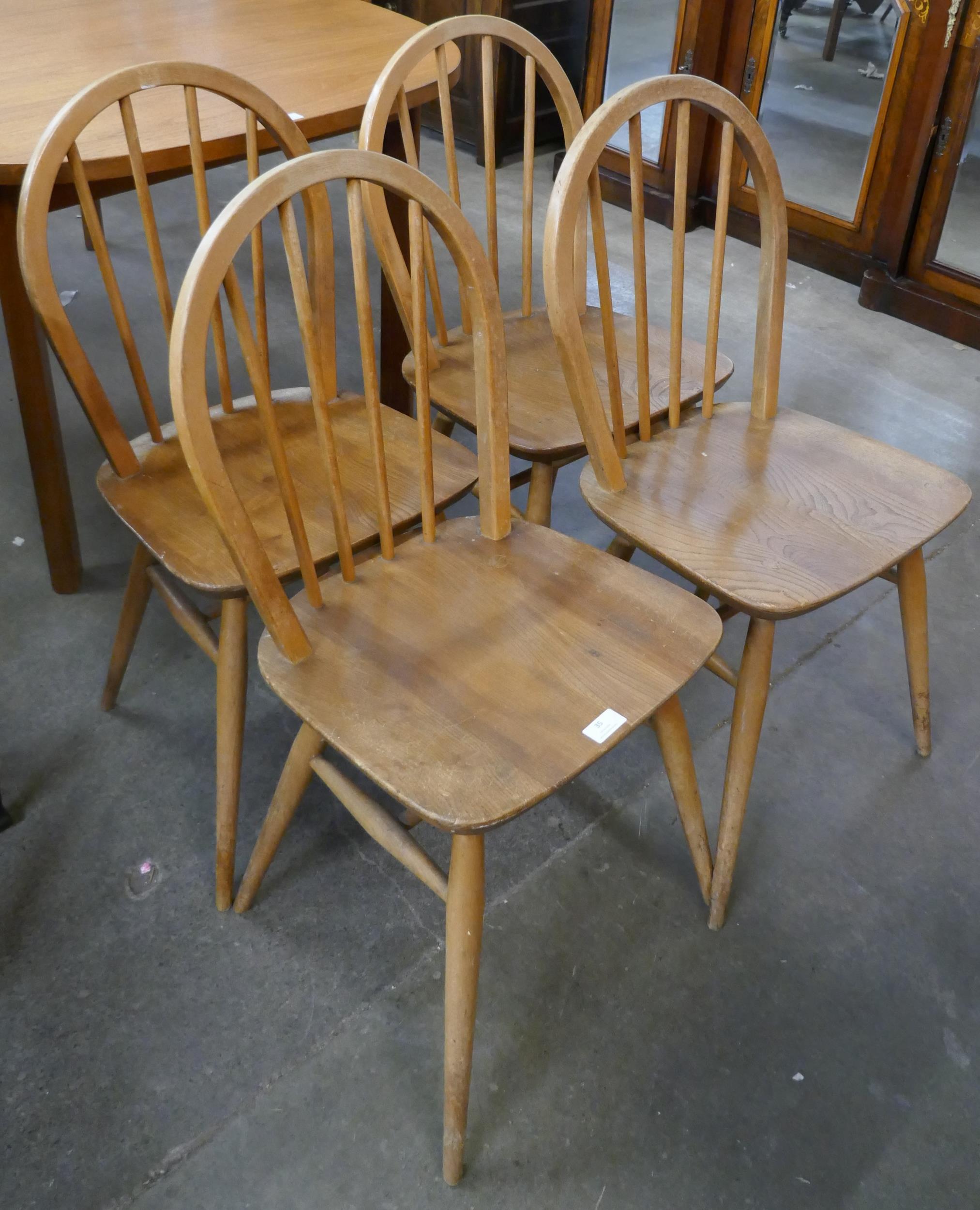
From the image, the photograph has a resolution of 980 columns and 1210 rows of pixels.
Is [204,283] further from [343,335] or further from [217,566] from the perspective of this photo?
[343,335]

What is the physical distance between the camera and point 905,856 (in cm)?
138

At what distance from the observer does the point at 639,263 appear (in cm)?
122

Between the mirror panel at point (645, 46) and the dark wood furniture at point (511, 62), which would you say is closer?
the mirror panel at point (645, 46)

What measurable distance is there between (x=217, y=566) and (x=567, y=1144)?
71cm

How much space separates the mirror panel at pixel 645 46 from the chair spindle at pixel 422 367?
1.97 meters

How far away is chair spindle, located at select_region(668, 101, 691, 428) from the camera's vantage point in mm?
1174

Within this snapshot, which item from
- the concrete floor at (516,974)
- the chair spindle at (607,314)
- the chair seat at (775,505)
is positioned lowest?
the concrete floor at (516,974)

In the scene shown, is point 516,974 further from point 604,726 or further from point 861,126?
point 861,126

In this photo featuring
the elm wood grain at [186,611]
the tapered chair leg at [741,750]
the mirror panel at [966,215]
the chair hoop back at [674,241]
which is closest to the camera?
the chair hoop back at [674,241]

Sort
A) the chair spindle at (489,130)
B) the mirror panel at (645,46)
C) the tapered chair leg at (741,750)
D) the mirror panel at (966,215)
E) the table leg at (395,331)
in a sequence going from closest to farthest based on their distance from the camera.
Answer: the tapered chair leg at (741,750), the chair spindle at (489,130), the table leg at (395,331), the mirror panel at (966,215), the mirror panel at (645,46)

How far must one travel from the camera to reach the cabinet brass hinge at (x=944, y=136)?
2428 mm

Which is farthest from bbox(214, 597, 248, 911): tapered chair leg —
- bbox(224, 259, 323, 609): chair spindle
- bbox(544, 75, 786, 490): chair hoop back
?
bbox(544, 75, 786, 490): chair hoop back

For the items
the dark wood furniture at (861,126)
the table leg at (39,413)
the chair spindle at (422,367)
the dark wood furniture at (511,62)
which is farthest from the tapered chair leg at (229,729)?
the dark wood furniture at (511,62)

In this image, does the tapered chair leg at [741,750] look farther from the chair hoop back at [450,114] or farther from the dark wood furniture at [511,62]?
the dark wood furniture at [511,62]
